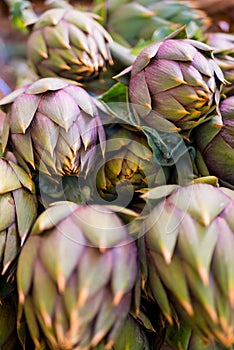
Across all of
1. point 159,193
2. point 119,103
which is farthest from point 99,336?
point 119,103

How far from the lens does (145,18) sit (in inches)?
51.8

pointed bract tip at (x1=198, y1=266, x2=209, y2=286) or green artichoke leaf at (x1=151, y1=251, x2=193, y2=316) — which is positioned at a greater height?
pointed bract tip at (x1=198, y1=266, x2=209, y2=286)

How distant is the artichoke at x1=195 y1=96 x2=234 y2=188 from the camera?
91cm

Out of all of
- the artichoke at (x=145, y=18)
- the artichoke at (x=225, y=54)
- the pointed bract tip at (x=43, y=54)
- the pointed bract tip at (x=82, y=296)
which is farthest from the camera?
the artichoke at (x=145, y=18)

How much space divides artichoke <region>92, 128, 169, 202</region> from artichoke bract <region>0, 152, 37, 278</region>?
0.42 ft

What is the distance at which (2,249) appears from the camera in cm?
76

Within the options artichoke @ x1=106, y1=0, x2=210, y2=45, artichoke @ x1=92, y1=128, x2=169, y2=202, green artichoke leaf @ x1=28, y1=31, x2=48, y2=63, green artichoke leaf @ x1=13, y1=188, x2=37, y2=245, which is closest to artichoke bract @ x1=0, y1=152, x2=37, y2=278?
green artichoke leaf @ x1=13, y1=188, x2=37, y2=245

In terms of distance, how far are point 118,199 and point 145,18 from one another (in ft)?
2.16

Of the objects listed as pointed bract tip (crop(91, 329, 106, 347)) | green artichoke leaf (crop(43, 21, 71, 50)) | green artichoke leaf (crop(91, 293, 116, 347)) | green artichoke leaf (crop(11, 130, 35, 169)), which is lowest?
pointed bract tip (crop(91, 329, 106, 347))

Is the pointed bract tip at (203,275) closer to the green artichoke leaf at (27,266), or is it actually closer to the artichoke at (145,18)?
the green artichoke leaf at (27,266)

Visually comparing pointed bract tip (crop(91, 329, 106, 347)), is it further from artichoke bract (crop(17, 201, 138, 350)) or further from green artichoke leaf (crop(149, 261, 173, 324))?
green artichoke leaf (crop(149, 261, 173, 324))

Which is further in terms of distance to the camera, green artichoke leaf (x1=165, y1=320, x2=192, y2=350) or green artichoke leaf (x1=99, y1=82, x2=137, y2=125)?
green artichoke leaf (x1=99, y1=82, x2=137, y2=125)

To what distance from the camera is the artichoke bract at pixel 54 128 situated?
0.81 meters

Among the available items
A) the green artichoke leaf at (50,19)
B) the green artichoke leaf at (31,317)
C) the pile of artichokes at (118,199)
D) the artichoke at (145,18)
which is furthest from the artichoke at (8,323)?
the artichoke at (145,18)
